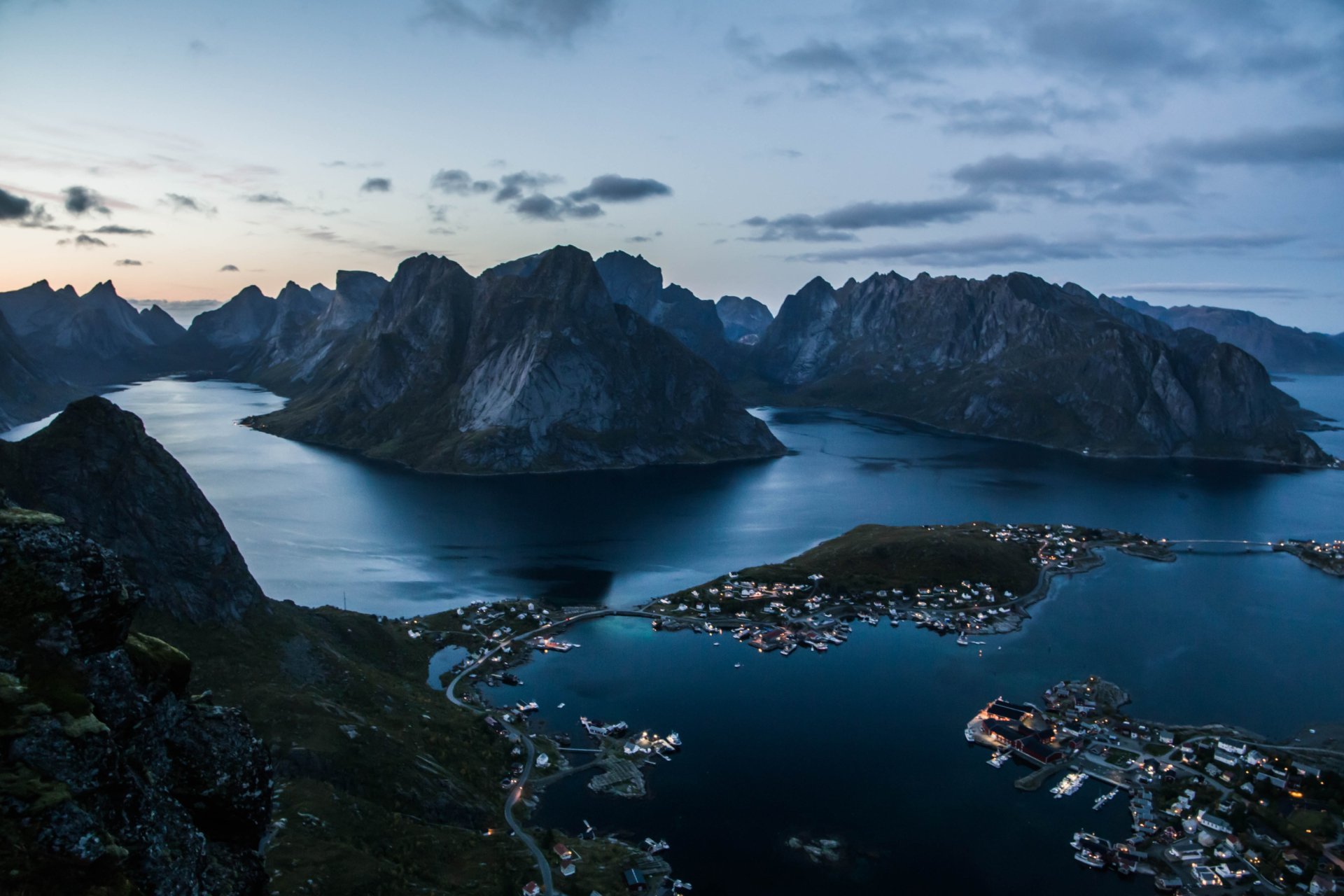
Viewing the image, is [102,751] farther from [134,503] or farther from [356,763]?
[134,503]

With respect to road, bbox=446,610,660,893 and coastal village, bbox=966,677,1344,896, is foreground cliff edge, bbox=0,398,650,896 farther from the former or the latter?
coastal village, bbox=966,677,1344,896

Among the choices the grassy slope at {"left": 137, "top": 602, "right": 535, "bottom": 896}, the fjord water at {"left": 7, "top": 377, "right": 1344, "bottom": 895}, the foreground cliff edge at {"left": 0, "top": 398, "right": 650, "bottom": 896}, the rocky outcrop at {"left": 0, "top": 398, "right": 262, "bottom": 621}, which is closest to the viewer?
the foreground cliff edge at {"left": 0, "top": 398, "right": 650, "bottom": 896}

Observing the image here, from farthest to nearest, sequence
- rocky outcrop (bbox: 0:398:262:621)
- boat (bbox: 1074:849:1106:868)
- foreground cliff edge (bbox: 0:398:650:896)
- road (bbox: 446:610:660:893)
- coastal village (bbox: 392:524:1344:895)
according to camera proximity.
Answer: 1. rocky outcrop (bbox: 0:398:262:621)
2. boat (bbox: 1074:849:1106:868)
3. coastal village (bbox: 392:524:1344:895)
4. road (bbox: 446:610:660:893)
5. foreground cliff edge (bbox: 0:398:650:896)

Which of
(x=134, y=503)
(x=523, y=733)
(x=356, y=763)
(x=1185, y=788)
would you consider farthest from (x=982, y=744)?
(x=134, y=503)

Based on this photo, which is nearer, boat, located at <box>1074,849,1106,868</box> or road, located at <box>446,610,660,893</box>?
road, located at <box>446,610,660,893</box>

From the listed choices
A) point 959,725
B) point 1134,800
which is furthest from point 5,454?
point 1134,800

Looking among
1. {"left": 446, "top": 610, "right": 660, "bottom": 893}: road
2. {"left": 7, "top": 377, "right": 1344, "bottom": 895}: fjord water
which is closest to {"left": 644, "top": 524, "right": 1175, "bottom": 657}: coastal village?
{"left": 7, "top": 377, "right": 1344, "bottom": 895}: fjord water

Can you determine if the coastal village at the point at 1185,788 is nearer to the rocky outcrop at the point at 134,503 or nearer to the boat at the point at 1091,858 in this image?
the boat at the point at 1091,858
